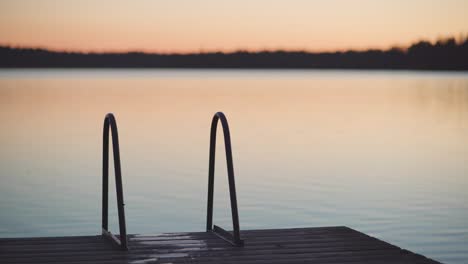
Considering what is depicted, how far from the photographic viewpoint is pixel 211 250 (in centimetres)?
712

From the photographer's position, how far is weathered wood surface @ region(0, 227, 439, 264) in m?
6.78

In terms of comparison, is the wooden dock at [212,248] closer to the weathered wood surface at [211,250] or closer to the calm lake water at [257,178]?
the weathered wood surface at [211,250]

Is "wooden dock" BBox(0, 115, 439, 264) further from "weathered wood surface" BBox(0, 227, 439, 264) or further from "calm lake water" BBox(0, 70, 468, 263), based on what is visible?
"calm lake water" BBox(0, 70, 468, 263)

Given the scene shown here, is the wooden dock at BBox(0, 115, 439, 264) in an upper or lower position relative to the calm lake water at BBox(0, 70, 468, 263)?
upper

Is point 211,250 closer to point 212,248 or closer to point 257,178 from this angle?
point 212,248

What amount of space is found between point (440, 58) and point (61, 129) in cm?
11603

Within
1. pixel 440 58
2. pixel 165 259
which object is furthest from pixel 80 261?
pixel 440 58

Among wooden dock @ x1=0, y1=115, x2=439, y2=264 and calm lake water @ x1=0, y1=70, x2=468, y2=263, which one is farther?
calm lake water @ x1=0, y1=70, x2=468, y2=263

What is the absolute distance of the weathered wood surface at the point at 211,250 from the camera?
22.2ft

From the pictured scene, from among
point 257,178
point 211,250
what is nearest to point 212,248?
point 211,250

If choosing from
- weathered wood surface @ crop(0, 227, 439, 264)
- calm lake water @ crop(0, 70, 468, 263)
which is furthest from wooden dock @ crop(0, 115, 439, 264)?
calm lake water @ crop(0, 70, 468, 263)

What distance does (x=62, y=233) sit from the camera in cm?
1237

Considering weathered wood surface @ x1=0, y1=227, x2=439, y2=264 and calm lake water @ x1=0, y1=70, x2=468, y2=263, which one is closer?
weathered wood surface @ x1=0, y1=227, x2=439, y2=264

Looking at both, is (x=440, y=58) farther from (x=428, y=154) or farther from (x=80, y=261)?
(x=80, y=261)
